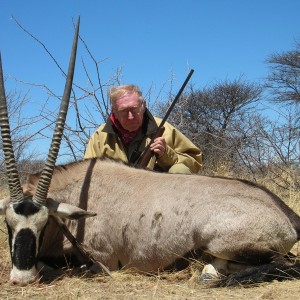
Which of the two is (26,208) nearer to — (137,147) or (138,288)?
(138,288)

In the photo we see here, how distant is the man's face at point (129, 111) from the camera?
192 inches

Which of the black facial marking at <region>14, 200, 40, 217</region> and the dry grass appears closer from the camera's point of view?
the dry grass

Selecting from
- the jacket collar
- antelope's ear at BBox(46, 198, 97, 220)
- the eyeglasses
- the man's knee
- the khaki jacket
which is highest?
the eyeglasses

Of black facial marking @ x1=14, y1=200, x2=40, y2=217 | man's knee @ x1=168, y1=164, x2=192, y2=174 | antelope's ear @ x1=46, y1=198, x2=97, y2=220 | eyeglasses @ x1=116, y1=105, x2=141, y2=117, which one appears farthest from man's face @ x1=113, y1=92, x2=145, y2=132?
black facial marking @ x1=14, y1=200, x2=40, y2=217

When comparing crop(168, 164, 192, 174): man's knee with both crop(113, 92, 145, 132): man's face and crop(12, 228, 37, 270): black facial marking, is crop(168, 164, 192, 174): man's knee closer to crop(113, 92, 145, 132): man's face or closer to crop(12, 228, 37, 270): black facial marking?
crop(113, 92, 145, 132): man's face

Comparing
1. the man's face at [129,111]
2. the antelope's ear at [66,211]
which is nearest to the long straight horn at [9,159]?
the antelope's ear at [66,211]

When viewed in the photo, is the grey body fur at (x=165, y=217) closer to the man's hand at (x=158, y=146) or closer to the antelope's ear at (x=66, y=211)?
the antelope's ear at (x=66, y=211)

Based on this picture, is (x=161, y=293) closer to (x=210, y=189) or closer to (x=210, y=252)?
(x=210, y=252)

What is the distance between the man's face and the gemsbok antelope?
647 mm

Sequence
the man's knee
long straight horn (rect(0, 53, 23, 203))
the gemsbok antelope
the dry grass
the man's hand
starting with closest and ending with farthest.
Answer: the dry grass < the gemsbok antelope < long straight horn (rect(0, 53, 23, 203)) < the man's hand < the man's knee

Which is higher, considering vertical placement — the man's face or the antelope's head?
the man's face

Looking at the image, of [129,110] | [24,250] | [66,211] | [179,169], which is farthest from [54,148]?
[179,169]

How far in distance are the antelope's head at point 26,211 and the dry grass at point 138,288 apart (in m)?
0.14

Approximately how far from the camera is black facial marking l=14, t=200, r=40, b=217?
3.65 metres
